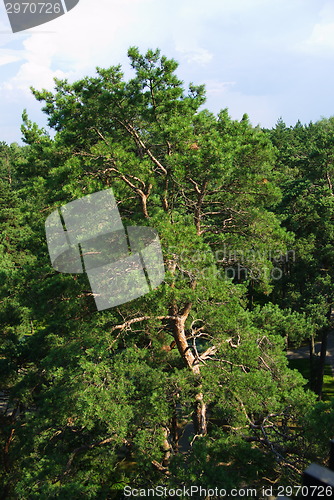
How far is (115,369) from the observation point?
787cm

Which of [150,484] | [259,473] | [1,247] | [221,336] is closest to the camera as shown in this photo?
[259,473]

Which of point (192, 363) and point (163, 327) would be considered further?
point (163, 327)

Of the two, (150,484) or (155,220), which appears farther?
(155,220)

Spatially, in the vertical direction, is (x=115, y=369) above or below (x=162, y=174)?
below

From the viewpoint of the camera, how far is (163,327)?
1026 centimetres

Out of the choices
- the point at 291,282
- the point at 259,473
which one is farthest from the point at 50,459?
the point at 291,282

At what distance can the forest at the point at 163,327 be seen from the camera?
6984mm

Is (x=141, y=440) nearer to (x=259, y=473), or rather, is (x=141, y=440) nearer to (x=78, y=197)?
(x=259, y=473)

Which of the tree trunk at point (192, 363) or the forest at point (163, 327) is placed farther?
the tree trunk at point (192, 363)

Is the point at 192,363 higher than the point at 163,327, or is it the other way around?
the point at 163,327

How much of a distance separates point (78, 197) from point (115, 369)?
3715 millimetres

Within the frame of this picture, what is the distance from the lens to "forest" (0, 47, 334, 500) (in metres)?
6.98

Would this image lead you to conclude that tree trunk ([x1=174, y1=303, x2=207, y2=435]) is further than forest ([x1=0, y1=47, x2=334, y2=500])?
Yes

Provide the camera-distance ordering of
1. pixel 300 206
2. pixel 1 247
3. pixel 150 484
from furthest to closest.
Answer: pixel 1 247 < pixel 300 206 < pixel 150 484
